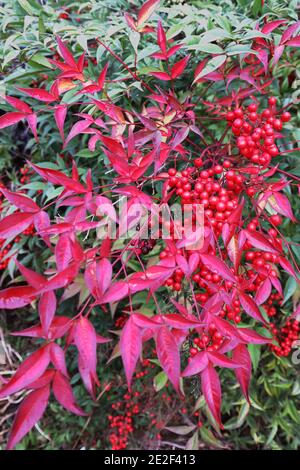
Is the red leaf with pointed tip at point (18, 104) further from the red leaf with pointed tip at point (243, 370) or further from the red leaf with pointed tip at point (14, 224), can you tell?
the red leaf with pointed tip at point (243, 370)

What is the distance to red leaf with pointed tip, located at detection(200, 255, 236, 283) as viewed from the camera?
1.91ft

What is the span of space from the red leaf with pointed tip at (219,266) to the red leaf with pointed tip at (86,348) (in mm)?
204

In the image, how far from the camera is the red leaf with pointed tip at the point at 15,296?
554 millimetres

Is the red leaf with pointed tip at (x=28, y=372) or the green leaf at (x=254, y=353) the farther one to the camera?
the green leaf at (x=254, y=353)

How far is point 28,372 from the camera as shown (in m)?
0.52

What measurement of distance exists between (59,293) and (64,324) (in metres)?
0.72

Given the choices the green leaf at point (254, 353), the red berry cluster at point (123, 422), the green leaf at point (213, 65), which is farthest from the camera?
the red berry cluster at point (123, 422)

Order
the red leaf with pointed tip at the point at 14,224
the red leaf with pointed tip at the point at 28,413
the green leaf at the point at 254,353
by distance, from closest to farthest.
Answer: the red leaf with pointed tip at the point at 28,413 → the red leaf with pointed tip at the point at 14,224 → the green leaf at the point at 254,353

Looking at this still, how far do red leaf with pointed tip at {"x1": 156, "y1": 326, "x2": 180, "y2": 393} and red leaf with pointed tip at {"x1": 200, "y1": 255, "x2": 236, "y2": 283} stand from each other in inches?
4.7

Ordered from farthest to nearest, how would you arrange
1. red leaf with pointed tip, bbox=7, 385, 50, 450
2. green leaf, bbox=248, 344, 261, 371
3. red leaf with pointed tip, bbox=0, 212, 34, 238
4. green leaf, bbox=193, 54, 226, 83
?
green leaf, bbox=248, 344, 261, 371 < green leaf, bbox=193, 54, 226, 83 < red leaf with pointed tip, bbox=0, 212, 34, 238 < red leaf with pointed tip, bbox=7, 385, 50, 450

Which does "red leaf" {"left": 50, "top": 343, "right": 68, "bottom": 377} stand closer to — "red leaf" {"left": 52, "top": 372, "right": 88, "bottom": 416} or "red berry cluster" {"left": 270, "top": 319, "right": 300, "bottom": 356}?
"red leaf" {"left": 52, "top": 372, "right": 88, "bottom": 416}

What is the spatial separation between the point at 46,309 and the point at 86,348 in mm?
80

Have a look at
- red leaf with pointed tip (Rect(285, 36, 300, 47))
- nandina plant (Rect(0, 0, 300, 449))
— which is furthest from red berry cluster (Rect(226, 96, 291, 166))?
red leaf with pointed tip (Rect(285, 36, 300, 47))

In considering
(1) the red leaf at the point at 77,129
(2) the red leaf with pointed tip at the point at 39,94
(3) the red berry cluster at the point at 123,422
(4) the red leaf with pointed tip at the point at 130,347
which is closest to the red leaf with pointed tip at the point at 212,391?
(4) the red leaf with pointed tip at the point at 130,347
